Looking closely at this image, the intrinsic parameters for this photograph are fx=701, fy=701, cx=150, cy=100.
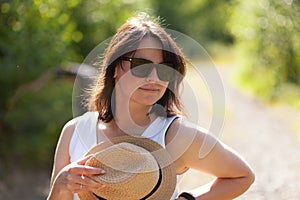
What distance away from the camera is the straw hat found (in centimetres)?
254

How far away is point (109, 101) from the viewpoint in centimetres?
295

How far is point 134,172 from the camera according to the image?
8.43 feet

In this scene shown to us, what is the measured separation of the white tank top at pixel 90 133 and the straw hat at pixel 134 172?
0.08 m

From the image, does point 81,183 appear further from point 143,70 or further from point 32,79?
point 32,79

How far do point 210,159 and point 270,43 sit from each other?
467 inches

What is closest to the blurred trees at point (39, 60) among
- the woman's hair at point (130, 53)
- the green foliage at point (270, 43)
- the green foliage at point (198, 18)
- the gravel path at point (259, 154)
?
the gravel path at point (259, 154)

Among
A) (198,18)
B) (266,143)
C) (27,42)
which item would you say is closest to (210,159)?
(27,42)

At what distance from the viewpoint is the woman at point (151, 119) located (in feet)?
8.75

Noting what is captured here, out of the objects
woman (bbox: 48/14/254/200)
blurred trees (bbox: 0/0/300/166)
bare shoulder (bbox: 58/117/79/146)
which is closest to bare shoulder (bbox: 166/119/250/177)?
woman (bbox: 48/14/254/200)

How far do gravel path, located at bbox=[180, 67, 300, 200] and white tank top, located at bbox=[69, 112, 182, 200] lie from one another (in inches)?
155

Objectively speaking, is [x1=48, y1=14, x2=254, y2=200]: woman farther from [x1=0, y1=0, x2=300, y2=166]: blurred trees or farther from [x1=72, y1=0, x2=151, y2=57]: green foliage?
[x1=72, y1=0, x2=151, y2=57]: green foliage

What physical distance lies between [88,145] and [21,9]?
425 cm

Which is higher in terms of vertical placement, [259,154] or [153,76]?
[153,76]

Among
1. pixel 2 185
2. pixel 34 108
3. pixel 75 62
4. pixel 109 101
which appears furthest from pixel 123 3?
pixel 109 101
